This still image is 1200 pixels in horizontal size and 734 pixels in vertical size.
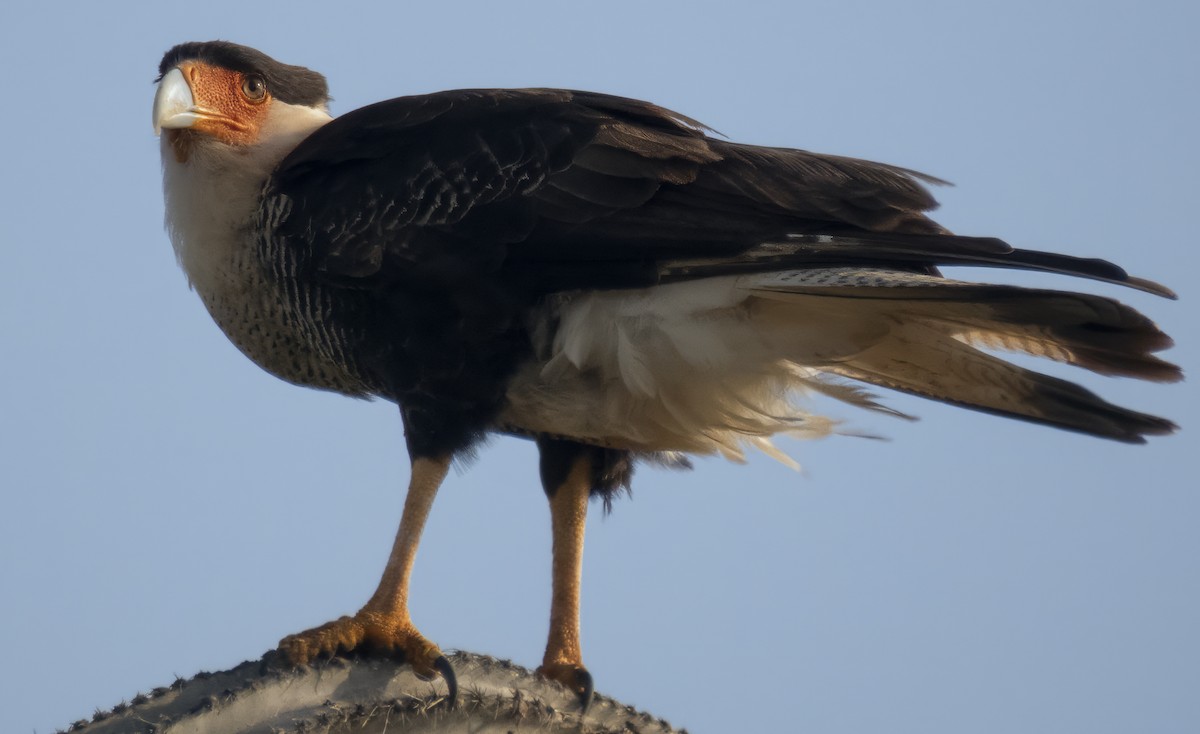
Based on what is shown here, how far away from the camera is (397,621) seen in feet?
13.9

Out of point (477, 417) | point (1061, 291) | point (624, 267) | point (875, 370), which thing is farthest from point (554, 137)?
point (1061, 291)

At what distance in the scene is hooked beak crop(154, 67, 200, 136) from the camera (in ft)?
16.5

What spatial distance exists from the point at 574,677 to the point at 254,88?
236 cm

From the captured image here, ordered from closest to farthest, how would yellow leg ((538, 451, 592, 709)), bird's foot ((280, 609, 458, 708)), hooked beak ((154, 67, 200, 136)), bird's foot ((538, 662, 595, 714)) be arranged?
bird's foot ((280, 609, 458, 708))
bird's foot ((538, 662, 595, 714))
yellow leg ((538, 451, 592, 709))
hooked beak ((154, 67, 200, 136))

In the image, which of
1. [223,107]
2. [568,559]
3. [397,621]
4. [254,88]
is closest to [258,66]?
[254,88]

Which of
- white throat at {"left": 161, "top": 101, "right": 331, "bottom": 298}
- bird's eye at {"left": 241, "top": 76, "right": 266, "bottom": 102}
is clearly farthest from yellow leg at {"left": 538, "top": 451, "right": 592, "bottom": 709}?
bird's eye at {"left": 241, "top": 76, "right": 266, "bottom": 102}

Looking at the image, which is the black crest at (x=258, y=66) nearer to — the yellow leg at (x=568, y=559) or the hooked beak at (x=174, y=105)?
the hooked beak at (x=174, y=105)

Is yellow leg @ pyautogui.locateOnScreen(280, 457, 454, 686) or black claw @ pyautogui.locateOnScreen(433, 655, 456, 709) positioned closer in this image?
black claw @ pyautogui.locateOnScreen(433, 655, 456, 709)

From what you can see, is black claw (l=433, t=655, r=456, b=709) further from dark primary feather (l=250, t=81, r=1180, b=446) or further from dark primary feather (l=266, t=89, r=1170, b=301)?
dark primary feather (l=266, t=89, r=1170, b=301)

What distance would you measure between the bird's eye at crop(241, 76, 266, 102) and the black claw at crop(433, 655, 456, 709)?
7.84 feet

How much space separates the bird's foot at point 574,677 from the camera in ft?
13.5

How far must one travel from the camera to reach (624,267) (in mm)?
4438

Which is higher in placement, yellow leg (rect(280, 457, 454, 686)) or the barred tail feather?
the barred tail feather

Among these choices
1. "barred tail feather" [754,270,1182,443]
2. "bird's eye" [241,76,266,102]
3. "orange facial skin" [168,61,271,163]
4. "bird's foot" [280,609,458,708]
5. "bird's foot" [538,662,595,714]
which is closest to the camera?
"bird's foot" [280,609,458,708]
